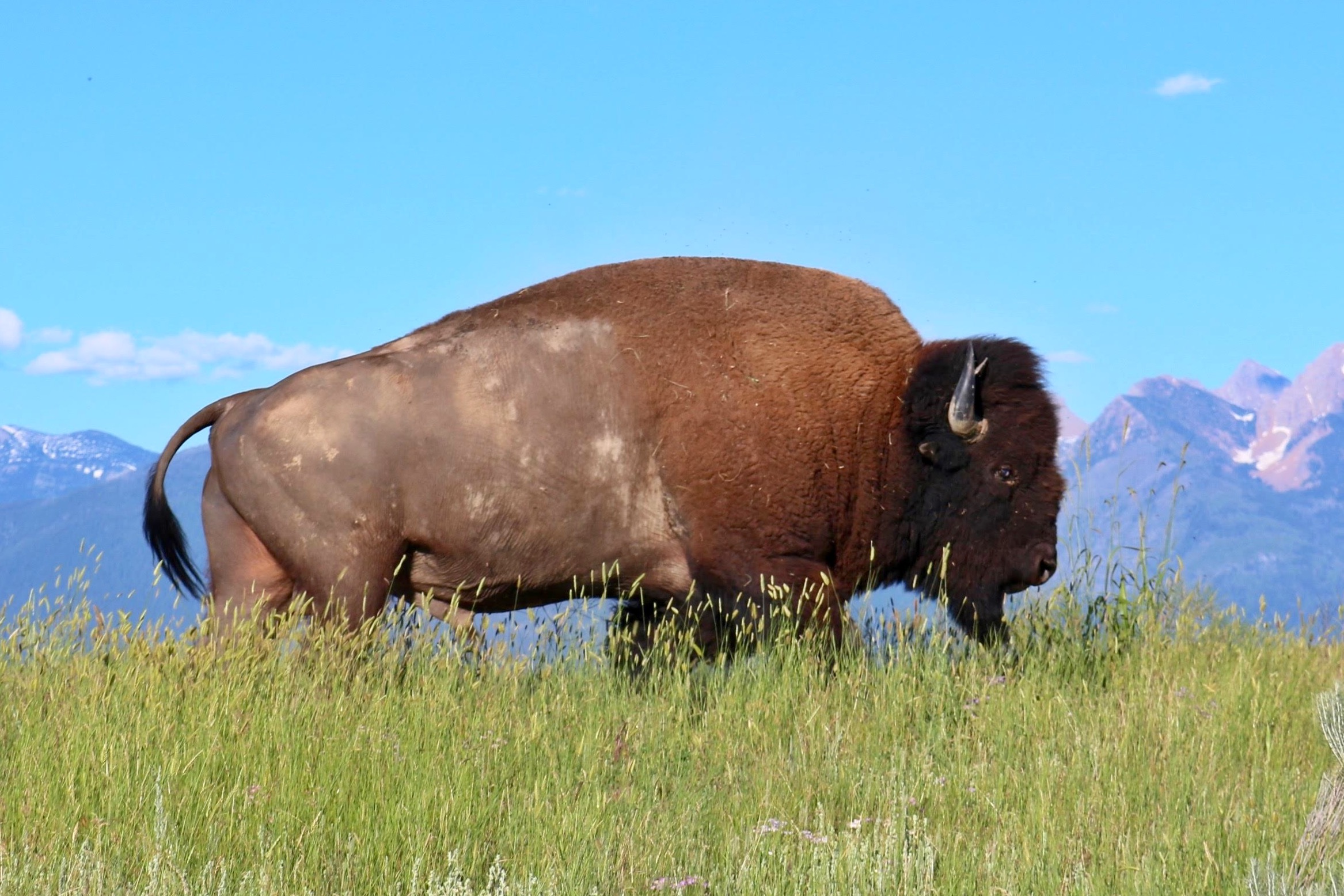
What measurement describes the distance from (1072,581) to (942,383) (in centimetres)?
126

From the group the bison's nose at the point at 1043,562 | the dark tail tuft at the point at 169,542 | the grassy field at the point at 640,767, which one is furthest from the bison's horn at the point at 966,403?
the dark tail tuft at the point at 169,542

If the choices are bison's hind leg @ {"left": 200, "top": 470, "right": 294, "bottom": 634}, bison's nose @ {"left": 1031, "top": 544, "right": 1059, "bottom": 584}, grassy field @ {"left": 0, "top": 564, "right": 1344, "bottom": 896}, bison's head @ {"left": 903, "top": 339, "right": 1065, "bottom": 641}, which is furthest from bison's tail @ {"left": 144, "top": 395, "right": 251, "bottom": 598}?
bison's nose @ {"left": 1031, "top": 544, "right": 1059, "bottom": 584}

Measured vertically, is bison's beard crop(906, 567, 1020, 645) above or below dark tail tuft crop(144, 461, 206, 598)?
below

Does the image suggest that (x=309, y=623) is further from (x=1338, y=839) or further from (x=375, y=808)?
(x=1338, y=839)

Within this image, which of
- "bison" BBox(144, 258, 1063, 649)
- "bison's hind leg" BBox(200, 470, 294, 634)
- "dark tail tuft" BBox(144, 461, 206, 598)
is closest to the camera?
"bison" BBox(144, 258, 1063, 649)

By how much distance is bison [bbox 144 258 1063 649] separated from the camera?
6.14m

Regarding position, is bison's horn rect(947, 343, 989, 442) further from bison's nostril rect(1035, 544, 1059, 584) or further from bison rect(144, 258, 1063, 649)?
bison's nostril rect(1035, 544, 1059, 584)

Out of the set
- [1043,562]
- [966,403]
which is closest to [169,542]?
[966,403]

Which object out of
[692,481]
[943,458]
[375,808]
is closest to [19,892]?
[375,808]

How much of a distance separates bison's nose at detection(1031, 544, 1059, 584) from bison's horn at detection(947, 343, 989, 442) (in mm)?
754

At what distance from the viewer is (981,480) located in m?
6.68

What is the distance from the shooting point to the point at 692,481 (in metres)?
6.23

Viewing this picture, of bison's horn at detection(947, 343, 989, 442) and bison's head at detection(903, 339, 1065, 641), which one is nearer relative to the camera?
bison's horn at detection(947, 343, 989, 442)

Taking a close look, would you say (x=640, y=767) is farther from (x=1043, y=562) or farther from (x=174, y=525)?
(x=174, y=525)
